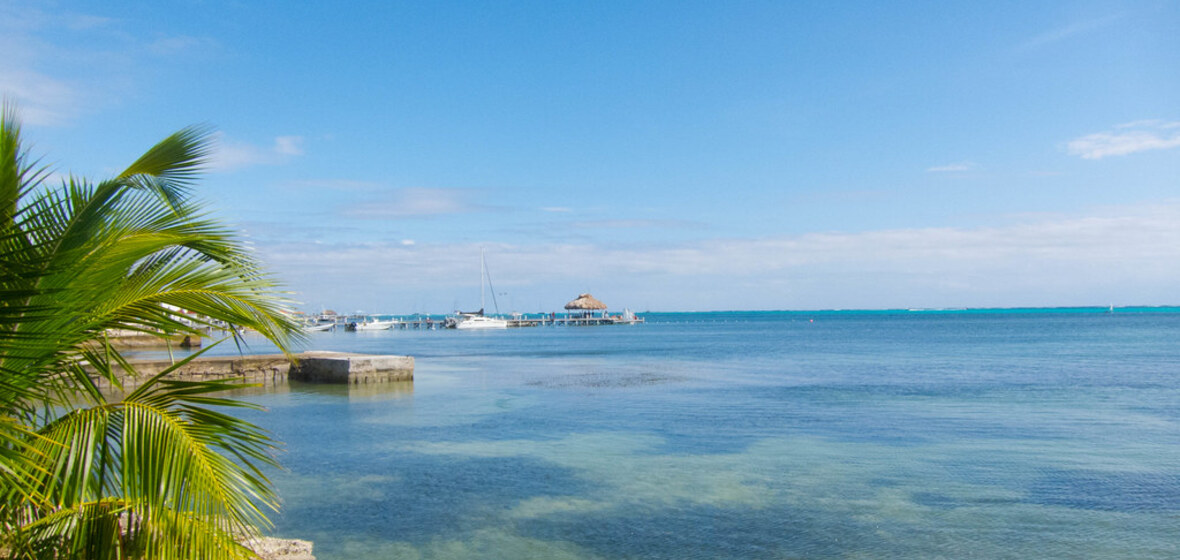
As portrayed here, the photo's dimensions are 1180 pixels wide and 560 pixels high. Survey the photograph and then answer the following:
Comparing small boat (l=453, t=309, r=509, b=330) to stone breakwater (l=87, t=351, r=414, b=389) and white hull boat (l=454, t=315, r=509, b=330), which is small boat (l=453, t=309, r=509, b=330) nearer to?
white hull boat (l=454, t=315, r=509, b=330)

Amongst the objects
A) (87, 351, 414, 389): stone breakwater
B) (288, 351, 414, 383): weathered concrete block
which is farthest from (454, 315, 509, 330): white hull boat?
(288, 351, 414, 383): weathered concrete block

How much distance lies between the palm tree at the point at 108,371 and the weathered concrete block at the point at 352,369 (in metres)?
22.1

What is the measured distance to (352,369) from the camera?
2577cm

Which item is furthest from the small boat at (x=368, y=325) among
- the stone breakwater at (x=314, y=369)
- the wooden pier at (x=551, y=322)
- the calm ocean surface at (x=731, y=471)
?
the calm ocean surface at (x=731, y=471)

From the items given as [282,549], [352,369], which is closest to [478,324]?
[352,369]

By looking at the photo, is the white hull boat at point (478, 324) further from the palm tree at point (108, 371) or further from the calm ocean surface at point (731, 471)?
the palm tree at point (108, 371)

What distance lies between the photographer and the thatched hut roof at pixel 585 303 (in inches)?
4520

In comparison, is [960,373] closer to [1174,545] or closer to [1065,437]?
[1065,437]

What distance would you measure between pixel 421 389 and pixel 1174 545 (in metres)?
21.0

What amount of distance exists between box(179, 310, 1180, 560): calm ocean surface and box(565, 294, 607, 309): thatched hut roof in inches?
3487

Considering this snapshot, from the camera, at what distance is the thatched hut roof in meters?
115

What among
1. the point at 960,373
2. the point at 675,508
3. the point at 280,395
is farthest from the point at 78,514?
the point at 960,373

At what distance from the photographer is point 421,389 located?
25.7 metres

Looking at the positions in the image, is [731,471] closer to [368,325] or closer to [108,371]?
[108,371]
